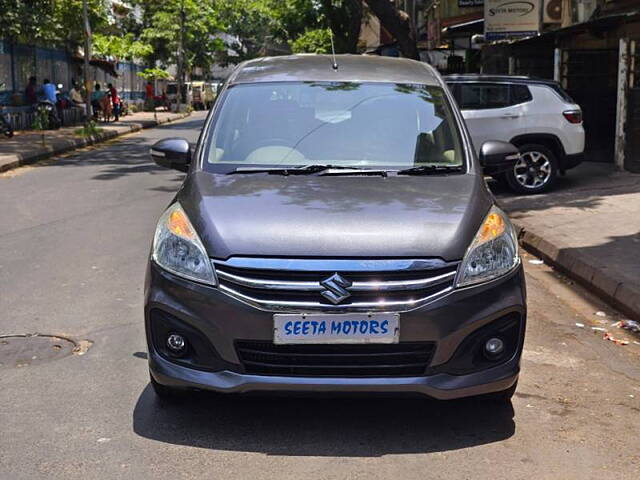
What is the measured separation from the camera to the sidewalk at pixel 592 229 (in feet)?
25.4

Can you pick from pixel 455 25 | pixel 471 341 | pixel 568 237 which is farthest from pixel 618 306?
pixel 455 25

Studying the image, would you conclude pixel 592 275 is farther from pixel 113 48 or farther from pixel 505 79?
pixel 113 48

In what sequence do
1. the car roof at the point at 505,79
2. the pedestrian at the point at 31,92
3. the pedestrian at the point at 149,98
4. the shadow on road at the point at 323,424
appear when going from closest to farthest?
the shadow on road at the point at 323,424
the car roof at the point at 505,79
the pedestrian at the point at 31,92
the pedestrian at the point at 149,98

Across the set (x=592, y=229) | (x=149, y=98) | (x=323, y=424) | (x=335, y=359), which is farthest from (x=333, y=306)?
(x=149, y=98)

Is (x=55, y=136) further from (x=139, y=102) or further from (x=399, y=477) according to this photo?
(x=139, y=102)

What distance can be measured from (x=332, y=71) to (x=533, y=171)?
8283mm

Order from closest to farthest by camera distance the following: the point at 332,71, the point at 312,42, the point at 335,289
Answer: the point at 335,289
the point at 332,71
the point at 312,42

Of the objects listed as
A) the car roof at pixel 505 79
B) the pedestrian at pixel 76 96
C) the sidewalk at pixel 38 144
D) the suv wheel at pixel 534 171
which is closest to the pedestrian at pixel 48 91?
the sidewalk at pixel 38 144

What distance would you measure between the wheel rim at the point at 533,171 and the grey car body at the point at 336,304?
31.0 ft

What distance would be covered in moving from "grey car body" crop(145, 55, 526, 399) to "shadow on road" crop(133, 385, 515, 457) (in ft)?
0.68

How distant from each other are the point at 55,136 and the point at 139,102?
29711mm

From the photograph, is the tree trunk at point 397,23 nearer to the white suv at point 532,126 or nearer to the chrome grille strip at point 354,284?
the white suv at point 532,126

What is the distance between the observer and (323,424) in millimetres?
4449

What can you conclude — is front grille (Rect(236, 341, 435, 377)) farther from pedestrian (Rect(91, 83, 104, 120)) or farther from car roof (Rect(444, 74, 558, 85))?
pedestrian (Rect(91, 83, 104, 120))
